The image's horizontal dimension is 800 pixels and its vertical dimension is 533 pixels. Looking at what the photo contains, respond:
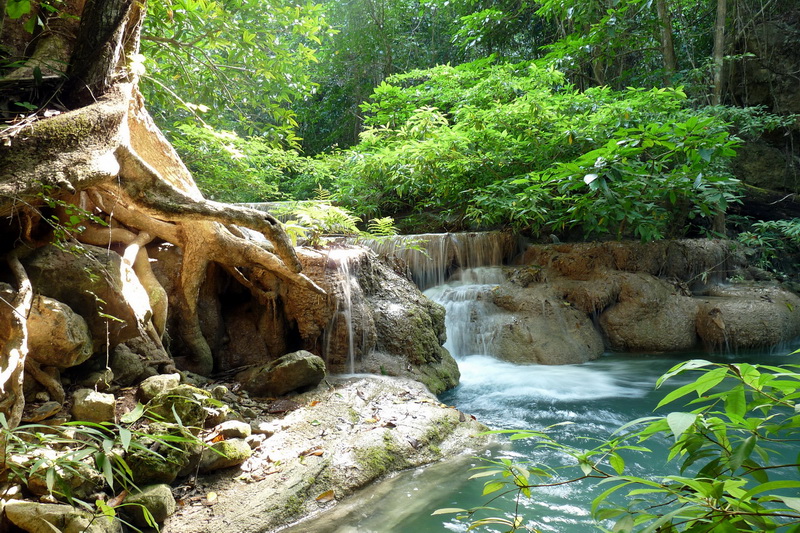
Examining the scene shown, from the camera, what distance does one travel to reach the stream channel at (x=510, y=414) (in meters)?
3.06

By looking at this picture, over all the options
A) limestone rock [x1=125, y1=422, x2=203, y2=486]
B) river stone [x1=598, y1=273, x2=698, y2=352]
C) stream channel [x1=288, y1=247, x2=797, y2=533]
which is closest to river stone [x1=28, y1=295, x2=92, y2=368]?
limestone rock [x1=125, y1=422, x2=203, y2=486]

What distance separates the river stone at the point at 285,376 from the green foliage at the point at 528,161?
3883 mm

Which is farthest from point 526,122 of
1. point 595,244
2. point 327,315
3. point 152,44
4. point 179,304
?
point 179,304

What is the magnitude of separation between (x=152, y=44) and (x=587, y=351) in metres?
7.24

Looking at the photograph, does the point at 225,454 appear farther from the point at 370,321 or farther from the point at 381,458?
the point at 370,321

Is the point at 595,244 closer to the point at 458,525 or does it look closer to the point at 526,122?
the point at 526,122

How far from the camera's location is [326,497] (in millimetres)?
3189

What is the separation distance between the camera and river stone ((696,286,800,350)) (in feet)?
26.1

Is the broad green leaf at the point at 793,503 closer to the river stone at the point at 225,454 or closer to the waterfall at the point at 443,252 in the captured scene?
the river stone at the point at 225,454

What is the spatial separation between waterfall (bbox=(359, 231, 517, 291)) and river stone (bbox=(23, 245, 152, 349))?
514 cm

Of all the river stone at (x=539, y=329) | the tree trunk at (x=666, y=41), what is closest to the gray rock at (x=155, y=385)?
the river stone at (x=539, y=329)

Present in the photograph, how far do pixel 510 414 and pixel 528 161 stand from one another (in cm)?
519

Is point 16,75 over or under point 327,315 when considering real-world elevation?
over

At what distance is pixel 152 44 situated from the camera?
199 inches
